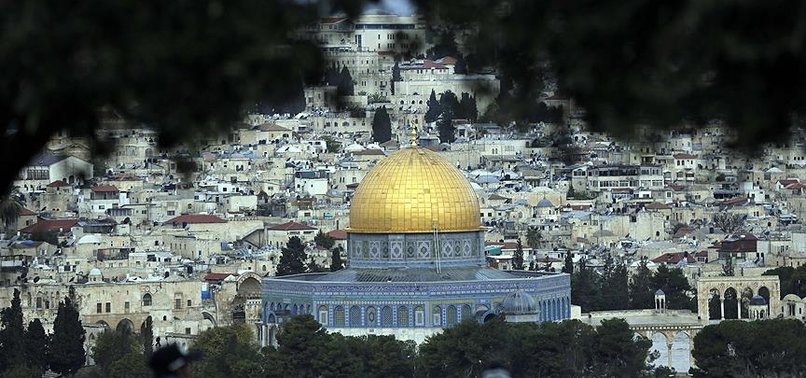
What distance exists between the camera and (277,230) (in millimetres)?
124750

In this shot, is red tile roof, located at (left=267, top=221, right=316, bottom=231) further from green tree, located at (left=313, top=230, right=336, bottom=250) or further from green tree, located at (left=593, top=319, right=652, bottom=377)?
green tree, located at (left=593, top=319, right=652, bottom=377)

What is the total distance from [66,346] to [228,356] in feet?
28.3

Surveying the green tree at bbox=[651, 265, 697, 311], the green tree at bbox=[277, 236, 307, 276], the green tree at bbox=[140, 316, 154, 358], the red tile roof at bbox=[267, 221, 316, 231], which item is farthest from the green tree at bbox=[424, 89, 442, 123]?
the green tree at bbox=[140, 316, 154, 358]

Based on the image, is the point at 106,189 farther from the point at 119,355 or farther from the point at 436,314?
the point at 436,314

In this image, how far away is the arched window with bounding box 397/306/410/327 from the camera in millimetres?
74812

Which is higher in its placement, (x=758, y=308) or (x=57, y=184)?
(x=57, y=184)

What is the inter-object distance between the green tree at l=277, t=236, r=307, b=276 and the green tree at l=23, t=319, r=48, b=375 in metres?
11.6

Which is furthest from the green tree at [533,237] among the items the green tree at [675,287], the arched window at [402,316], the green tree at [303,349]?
the green tree at [303,349]

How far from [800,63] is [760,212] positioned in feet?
424

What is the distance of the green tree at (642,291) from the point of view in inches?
3777

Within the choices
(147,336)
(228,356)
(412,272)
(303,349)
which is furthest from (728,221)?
(303,349)

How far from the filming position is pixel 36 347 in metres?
80.5

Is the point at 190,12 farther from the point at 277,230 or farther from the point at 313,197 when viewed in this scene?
the point at 313,197

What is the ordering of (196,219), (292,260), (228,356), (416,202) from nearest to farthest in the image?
1. (228,356)
2. (416,202)
3. (292,260)
4. (196,219)
